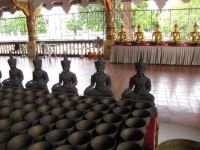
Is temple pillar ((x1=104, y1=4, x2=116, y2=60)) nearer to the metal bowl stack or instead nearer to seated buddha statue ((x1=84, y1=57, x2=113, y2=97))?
seated buddha statue ((x1=84, y1=57, x2=113, y2=97))

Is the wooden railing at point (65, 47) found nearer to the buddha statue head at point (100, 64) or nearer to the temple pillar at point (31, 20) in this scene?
the temple pillar at point (31, 20)

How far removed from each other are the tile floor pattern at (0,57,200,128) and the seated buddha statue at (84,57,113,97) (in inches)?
47.8

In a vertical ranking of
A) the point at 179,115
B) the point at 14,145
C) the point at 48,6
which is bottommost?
the point at 179,115

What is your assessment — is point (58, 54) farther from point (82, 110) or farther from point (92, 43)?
point (82, 110)

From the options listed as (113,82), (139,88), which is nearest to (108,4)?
(113,82)

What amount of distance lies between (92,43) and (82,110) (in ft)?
26.3

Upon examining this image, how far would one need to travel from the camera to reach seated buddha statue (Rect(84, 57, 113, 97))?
8.14 feet

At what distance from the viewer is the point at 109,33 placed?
8156 mm

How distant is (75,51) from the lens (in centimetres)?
985

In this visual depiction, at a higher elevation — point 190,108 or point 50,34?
point 50,34

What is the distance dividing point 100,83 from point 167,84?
2.88m

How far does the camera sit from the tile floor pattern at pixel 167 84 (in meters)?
3.56

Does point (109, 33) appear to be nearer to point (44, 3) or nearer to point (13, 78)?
point (44, 3)

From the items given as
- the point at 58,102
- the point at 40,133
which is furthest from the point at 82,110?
the point at 40,133
